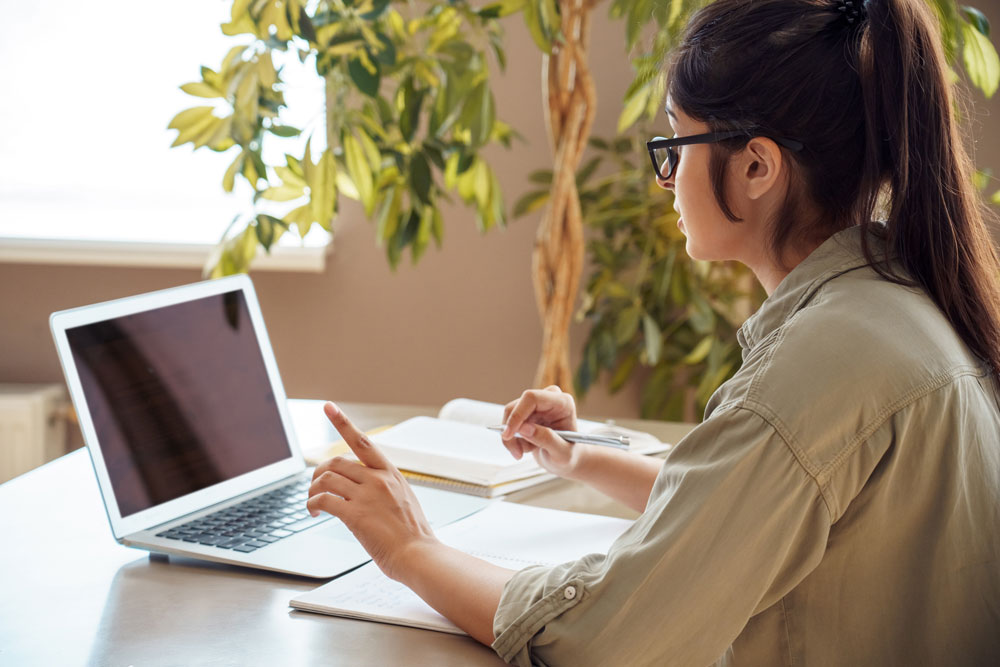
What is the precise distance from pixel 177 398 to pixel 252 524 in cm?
17

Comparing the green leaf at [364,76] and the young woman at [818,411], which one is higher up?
the green leaf at [364,76]

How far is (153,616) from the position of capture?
84cm

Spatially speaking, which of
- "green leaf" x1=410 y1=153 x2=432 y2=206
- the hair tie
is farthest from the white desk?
"green leaf" x1=410 y1=153 x2=432 y2=206

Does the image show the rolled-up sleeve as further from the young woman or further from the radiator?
the radiator

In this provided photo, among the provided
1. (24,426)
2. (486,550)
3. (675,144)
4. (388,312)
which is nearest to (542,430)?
(486,550)

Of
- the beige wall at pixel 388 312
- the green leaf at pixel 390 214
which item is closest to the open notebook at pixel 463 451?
the green leaf at pixel 390 214

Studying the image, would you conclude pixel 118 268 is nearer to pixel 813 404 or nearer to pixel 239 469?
pixel 239 469

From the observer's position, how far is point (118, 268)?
8.43 ft

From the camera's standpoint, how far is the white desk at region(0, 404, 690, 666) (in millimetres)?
775

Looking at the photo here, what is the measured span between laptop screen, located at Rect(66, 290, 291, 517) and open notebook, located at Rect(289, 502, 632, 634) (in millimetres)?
257

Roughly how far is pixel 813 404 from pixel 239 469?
27.9 inches

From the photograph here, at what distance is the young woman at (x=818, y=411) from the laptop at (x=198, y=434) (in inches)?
8.0

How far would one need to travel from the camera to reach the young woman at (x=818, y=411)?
68cm

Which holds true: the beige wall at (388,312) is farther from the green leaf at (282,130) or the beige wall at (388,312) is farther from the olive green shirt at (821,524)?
the olive green shirt at (821,524)
